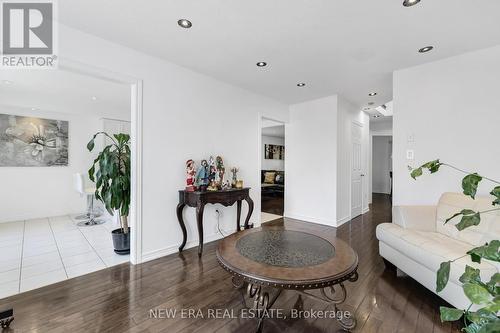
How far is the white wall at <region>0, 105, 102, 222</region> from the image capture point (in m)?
4.24

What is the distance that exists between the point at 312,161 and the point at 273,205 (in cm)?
209

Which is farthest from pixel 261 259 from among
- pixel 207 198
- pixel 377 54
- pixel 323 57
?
pixel 377 54

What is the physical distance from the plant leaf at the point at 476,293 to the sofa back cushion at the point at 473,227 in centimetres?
184

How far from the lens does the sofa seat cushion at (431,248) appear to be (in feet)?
5.33

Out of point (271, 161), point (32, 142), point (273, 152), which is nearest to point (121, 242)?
point (32, 142)

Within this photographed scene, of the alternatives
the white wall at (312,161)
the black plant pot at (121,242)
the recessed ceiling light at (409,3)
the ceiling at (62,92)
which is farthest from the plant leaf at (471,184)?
the ceiling at (62,92)

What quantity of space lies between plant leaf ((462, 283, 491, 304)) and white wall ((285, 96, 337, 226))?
3.63 metres

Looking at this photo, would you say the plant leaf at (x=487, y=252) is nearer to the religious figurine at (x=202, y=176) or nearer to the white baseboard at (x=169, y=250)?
the religious figurine at (x=202, y=176)

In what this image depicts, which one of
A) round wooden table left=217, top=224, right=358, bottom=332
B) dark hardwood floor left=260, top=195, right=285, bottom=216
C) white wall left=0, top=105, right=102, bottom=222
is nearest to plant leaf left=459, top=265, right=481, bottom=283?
round wooden table left=217, top=224, right=358, bottom=332

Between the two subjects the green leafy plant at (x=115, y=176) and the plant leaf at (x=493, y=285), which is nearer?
the plant leaf at (x=493, y=285)

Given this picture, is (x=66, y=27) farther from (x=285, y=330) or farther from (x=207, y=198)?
(x=285, y=330)

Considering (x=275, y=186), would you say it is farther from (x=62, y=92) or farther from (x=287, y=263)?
(x=287, y=263)

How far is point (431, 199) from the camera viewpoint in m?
2.83

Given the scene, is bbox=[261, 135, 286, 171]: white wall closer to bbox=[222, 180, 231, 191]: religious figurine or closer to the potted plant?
bbox=[222, 180, 231, 191]: religious figurine
